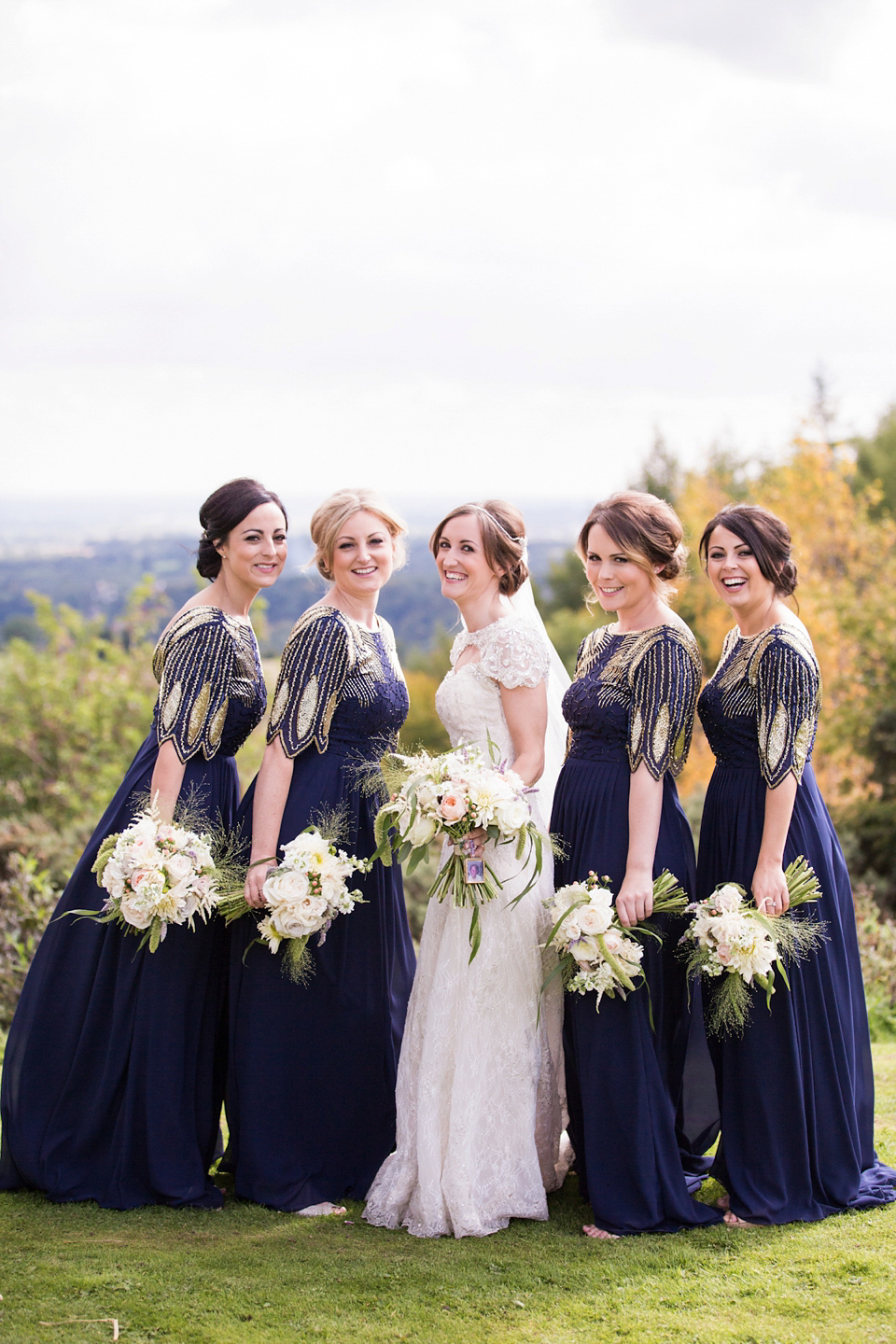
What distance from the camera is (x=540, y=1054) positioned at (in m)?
4.21

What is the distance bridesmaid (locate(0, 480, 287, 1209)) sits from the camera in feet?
14.1

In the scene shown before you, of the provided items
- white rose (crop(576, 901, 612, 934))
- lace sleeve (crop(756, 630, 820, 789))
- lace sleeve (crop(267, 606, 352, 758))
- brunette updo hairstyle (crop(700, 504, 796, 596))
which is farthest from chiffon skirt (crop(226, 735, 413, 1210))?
brunette updo hairstyle (crop(700, 504, 796, 596))

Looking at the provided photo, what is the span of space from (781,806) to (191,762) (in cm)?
222

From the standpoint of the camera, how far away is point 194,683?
14.3 feet

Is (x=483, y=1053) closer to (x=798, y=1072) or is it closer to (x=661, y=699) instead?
(x=798, y=1072)

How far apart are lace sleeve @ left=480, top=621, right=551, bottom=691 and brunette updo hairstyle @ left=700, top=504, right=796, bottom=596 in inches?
30.1

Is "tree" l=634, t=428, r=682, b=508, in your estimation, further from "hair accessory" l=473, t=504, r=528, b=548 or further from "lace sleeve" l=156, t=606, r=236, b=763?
"lace sleeve" l=156, t=606, r=236, b=763

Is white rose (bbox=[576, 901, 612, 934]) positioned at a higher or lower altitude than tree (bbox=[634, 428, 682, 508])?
lower

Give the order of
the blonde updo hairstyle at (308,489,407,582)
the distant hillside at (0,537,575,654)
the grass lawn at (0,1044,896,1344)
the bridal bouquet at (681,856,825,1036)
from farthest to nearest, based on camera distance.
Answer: the distant hillside at (0,537,575,654), the blonde updo hairstyle at (308,489,407,582), the bridal bouquet at (681,856,825,1036), the grass lawn at (0,1044,896,1344)

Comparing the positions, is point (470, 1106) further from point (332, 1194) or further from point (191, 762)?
point (191, 762)

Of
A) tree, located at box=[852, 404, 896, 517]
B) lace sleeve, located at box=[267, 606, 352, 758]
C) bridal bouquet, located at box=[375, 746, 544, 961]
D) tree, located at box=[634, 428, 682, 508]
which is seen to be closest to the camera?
bridal bouquet, located at box=[375, 746, 544, 961]

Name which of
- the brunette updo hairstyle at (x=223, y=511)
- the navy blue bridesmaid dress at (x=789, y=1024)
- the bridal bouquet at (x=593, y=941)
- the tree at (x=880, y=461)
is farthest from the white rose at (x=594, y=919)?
the tree at (x=880, y=461)

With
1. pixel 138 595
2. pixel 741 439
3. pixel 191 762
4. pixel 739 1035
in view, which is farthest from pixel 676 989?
pixel 741 439

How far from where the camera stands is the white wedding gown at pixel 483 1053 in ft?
13.1
